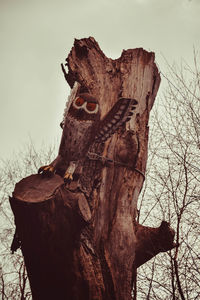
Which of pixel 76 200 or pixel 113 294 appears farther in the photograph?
pixel 113 294

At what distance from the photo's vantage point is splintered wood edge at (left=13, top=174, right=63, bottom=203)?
1.88 metres

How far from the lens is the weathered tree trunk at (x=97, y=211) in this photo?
6.24ft

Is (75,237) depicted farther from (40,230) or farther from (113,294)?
(113,294)

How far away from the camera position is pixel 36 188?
6.61ft

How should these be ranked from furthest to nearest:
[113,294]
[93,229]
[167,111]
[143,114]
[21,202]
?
[167,111]
[143,114]
[93,229]
[113,294]
[21,202]

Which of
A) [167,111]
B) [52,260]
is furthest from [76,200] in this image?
[167,111]

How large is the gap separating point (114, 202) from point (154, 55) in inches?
106

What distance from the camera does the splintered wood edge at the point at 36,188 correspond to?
1876 millimetres

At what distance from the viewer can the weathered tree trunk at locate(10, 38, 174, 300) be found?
1902 millimetres

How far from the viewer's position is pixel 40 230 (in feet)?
6.10

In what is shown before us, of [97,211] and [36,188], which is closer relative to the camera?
[36,188]

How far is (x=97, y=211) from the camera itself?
2.58 meters

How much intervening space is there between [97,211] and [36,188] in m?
0.83

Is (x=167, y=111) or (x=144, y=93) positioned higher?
(x=167, y=111)
